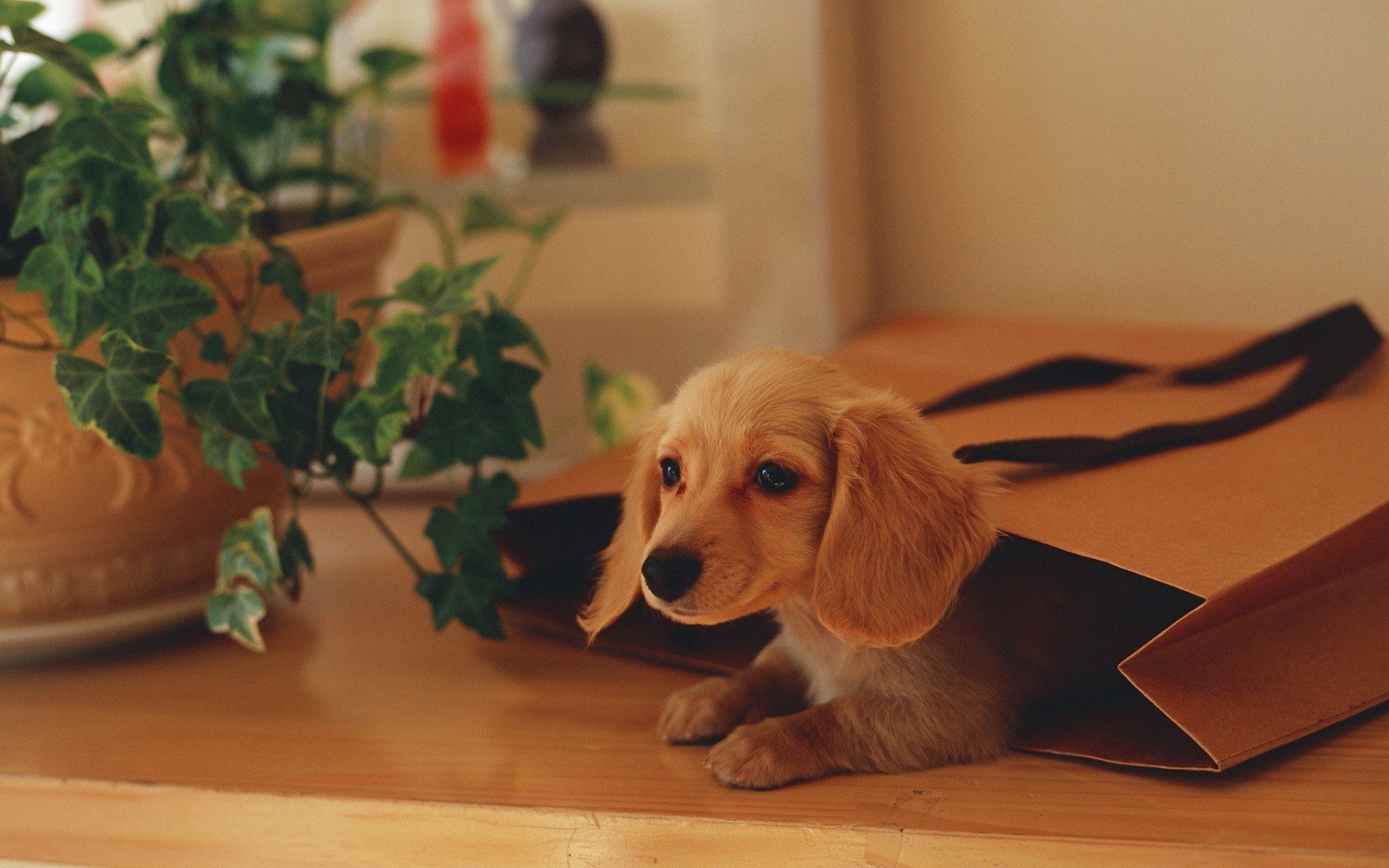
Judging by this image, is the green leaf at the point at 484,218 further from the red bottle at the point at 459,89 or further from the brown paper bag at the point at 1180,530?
the red bottle at the point at 459,89

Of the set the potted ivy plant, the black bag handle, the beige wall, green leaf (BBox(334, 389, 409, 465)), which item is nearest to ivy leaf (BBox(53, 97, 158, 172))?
the potted ivy plant

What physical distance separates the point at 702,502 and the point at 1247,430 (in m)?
0.45

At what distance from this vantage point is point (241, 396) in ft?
2.75

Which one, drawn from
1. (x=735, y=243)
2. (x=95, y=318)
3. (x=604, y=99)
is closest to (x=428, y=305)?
(x=95, y=318)

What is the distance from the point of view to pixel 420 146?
5.36 feet

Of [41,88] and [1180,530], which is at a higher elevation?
[41,88]

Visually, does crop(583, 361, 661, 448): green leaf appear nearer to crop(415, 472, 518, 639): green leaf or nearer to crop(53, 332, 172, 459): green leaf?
crop(415, 472, 518, 639): green leaf

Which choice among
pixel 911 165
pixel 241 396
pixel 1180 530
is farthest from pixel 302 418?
pixel 911 165

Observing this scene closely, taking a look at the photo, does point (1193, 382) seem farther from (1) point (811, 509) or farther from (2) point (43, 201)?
(2) point (43, 201)

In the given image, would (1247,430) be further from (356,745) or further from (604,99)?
(604,99)

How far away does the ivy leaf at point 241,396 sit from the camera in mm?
838

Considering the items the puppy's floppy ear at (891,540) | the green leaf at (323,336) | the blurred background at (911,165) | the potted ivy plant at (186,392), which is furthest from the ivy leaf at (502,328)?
the blurred background at (911,165)

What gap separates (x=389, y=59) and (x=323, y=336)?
A: 1.50ft

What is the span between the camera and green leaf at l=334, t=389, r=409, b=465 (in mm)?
844
